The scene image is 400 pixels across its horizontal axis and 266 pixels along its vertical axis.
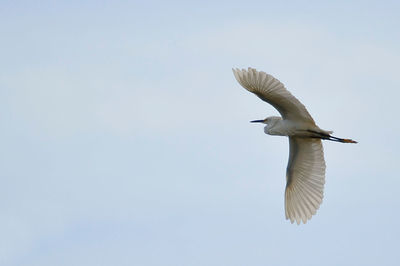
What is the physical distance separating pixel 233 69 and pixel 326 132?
233 centimetres

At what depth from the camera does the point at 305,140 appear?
16156 millimetres

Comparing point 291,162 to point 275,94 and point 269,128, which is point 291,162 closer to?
point 269,128

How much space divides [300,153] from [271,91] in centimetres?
217

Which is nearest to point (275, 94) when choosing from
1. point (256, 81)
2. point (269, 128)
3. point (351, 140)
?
point (256, 81)

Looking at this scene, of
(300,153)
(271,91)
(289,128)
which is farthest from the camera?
(300,153)

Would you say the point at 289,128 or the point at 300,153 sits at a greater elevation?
the point at 289,128

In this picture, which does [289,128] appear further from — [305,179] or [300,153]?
[305,179]

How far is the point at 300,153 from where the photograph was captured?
16.4 meters

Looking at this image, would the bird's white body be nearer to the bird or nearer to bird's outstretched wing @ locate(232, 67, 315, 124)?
the bird

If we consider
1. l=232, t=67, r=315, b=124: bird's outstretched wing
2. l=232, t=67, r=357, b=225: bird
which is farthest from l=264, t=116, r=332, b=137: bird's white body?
l=232, t=67, r=315, b=124: bird's outstretched wing

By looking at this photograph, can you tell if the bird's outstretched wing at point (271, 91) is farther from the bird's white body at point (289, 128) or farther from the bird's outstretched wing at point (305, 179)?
the bird's outstretched wing at point (305, 179)

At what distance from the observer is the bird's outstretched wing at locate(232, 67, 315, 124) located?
14.5 m

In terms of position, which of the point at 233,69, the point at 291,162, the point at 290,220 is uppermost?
the point at 233,69

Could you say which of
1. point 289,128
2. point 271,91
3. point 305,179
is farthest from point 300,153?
point 271,91
